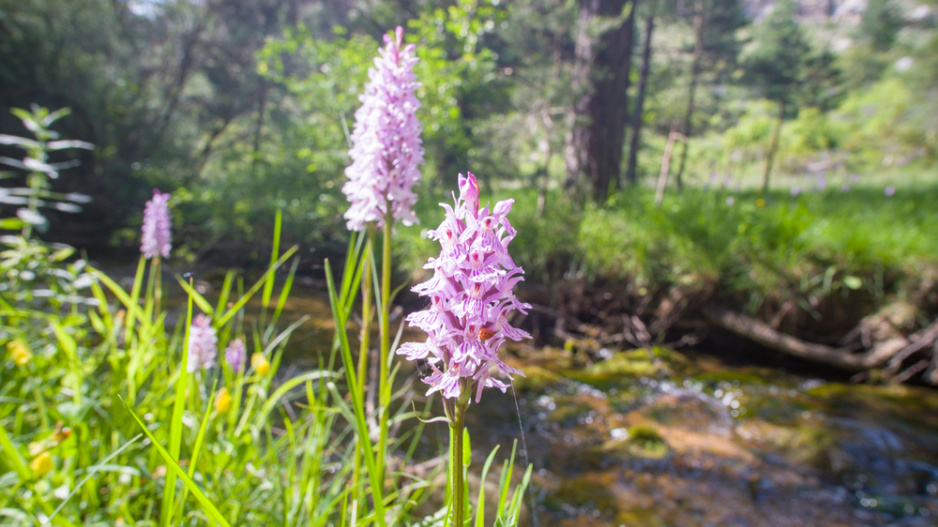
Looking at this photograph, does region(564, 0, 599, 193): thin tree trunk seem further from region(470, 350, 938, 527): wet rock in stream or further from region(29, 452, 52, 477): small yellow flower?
region(29, 452, 52, 477): small yellow flower

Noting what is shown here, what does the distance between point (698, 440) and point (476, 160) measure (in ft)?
10.2

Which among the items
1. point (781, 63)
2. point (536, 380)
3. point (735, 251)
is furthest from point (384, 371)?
point (781, 63)

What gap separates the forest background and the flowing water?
0.60m

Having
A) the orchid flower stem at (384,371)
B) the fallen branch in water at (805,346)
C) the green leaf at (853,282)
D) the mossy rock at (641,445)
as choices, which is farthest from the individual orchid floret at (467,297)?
the green leaf at (853,282)

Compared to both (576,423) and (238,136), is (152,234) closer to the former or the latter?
(576,423)

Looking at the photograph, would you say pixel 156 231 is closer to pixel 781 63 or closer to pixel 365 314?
pixel 365 314

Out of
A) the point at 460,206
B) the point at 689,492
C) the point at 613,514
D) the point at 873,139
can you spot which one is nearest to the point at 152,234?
the point at 460,206

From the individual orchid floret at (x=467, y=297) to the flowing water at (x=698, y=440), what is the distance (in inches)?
42.3

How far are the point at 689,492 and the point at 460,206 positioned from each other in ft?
10.0

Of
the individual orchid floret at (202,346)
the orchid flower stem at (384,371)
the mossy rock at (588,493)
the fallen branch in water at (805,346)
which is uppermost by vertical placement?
the orchid flower stem at (384,371)

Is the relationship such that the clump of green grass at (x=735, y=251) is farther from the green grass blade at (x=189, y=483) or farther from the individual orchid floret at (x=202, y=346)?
the green grass blade at (x=189, y=483)

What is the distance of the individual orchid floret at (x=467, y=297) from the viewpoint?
0.70 meters

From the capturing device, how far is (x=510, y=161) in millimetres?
3078

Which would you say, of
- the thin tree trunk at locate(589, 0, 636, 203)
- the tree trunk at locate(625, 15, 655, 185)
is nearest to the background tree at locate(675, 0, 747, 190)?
the tree trunk at locate(625, 15, 655, 185)
